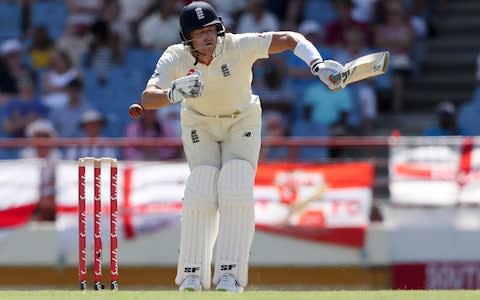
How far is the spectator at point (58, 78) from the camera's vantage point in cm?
1499

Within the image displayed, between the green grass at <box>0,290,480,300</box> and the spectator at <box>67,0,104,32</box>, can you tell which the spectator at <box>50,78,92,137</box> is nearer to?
the spectator at <box>67,0,104,32</box>

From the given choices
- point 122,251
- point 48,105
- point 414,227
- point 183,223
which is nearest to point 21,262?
point 122,251

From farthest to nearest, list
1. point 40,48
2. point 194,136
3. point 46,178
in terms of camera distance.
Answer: point 40,48 → point 46,178 → point 194,136

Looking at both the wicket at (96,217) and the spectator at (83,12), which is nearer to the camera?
the wicket at (96,217)

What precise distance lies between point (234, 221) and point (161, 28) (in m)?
7.78

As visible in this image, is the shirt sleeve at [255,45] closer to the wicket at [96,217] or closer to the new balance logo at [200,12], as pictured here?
the new balance logo at [200,12]

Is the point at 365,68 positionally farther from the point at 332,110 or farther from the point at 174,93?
the point at 332,110

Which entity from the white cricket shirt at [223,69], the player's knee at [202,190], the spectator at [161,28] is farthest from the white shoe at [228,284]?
the spectator at [161,28]

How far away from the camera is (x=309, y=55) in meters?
8.02

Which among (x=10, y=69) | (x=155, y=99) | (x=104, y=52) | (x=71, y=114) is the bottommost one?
(x=71, y=114)

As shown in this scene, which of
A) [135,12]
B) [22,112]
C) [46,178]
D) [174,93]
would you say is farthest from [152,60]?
[174,93]

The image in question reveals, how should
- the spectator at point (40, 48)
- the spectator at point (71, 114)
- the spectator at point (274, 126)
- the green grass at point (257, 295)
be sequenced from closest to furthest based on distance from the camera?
the green grass at point (257, 295) → the spectator at point (274, 126) → the spectator at point (71, 114) → the spectator at point (40, 48)

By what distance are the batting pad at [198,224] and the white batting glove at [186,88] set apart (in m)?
0.71

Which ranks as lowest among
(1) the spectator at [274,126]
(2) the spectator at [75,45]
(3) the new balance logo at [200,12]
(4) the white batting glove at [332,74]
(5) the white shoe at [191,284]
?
(5) the white shoe at [191,284]
